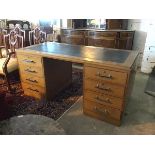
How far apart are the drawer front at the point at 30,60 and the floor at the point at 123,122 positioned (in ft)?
2.52

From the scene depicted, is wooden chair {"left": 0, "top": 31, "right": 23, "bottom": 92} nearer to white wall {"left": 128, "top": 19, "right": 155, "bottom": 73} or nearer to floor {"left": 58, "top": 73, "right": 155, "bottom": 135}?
floor {"left": 58, "top": 73, "right": 155, "bottom": 135}

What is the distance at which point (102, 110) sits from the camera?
190 centimetres

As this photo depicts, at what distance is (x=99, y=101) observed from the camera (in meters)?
1.87

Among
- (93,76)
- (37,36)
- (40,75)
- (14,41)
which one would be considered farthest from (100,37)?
(93,76)

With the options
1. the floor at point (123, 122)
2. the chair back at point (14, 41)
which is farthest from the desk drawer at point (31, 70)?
the chair back at point (14, 41)

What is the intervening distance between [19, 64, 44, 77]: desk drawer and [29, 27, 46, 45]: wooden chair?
1.29m

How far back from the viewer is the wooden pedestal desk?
1.66 m

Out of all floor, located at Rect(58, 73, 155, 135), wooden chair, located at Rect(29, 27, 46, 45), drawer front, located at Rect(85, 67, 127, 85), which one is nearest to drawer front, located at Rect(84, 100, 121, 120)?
floor, located at Rect(58, 73, 155, 135)

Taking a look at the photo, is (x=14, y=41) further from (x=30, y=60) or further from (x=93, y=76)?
(x=93, y=76)

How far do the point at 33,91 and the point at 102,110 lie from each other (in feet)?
3.57

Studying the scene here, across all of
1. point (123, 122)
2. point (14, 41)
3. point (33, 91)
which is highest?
point (14, 41)
